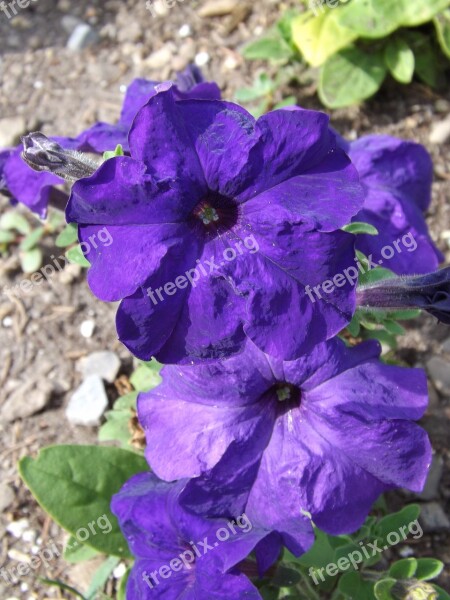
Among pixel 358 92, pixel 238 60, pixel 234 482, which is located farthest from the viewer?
pixel 238 60

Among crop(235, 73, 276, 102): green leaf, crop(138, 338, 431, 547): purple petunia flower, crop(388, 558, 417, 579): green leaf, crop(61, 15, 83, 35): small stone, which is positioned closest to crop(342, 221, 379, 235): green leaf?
crop(138, 338, 431, 547): purple petunia flower

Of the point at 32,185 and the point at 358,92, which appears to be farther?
the point at 358,92

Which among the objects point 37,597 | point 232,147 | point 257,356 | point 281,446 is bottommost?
point 37,597

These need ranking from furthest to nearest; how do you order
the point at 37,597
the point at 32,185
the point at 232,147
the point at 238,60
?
1. the point at 238,60
2. the point at 37,597
3. the point at 32,185
4. the point at 232,147

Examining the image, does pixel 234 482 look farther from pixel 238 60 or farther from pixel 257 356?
pixel 238 60

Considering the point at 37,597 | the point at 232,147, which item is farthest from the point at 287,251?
the point at 37,597

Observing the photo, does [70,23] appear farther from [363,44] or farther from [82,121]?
[363,44]
